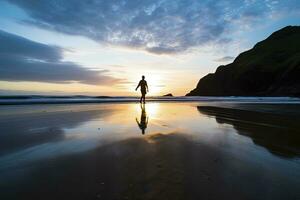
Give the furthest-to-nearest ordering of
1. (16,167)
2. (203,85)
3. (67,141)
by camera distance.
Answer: (203,85), (67,141), (16,167)

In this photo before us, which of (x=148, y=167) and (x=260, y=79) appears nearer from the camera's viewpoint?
(x=148, y=167)

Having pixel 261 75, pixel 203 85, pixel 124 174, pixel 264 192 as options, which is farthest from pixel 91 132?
pixel 203 85

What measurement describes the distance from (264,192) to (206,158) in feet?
4.55

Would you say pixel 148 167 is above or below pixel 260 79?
below

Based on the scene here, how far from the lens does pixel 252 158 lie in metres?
3.98

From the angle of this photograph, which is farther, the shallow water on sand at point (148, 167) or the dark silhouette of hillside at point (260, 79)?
the dark silhouette of hillside at point (260, 79)

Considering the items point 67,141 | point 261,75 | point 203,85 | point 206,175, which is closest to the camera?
point 206,175

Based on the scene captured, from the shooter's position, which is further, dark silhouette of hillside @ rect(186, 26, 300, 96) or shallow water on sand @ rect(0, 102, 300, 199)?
dark silhouette of hillside @ rect(186, 26, 300, 96)

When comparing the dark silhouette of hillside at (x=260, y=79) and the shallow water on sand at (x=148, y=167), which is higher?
the dark silhouette of hillside at (x=260, y=79)

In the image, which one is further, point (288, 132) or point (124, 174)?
point (288, 132)

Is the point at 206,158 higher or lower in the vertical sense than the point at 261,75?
lower

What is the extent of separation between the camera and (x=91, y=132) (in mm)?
6434

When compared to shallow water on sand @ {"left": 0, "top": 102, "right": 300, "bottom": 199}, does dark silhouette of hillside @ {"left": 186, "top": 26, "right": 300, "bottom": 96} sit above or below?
above

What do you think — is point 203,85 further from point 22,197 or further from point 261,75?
Result: point 22,197
